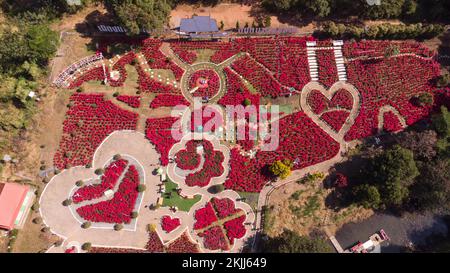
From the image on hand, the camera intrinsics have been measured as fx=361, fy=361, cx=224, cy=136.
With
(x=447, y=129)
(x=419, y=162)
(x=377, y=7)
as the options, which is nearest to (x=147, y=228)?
(x=419, y=162)

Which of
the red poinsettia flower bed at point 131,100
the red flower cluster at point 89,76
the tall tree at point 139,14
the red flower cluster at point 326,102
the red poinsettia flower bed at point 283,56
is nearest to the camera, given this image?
the tall tree at point 139,14

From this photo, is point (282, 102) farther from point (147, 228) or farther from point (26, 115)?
point (26, 115)

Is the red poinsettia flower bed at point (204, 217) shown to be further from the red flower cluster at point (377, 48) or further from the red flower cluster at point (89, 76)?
the red flower cluster at point (377, 48)

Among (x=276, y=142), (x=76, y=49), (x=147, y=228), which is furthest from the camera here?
(x=76, y=49)

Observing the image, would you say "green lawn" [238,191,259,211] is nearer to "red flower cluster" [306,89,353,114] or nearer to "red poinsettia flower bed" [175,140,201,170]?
"red poinsettia flower bed" [175,140,201,170]

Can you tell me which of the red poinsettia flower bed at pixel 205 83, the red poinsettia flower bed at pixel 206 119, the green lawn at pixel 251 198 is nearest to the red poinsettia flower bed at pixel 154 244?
the green lawn at pixel 251 198

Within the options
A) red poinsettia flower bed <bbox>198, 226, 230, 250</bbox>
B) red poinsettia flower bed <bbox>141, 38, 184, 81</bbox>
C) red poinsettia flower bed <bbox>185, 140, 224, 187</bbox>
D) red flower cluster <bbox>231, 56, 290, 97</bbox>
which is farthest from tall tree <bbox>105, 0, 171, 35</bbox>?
red poinsettia flower bed <bbox>198, 226, 230, 250</bbox>
